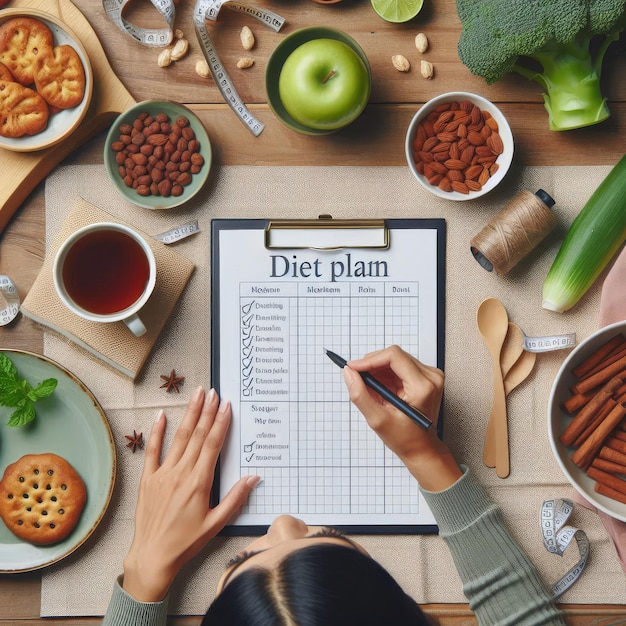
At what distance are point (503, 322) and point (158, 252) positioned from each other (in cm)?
53

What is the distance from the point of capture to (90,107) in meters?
0.96

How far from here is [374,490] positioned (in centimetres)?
99

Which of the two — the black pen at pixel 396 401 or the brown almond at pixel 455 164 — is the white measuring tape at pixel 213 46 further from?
the black pen at pixel 396 401

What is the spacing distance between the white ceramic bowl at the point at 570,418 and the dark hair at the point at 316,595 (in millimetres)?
304

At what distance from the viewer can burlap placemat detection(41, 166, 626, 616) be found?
0.98m

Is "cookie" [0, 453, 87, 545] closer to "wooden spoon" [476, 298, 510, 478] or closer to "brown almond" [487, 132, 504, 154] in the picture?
"wooden spoon" [476, 298, 510, 478]

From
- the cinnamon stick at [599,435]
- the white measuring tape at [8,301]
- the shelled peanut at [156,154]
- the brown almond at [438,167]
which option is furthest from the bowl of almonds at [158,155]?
the cinnamon stick at [599,435]

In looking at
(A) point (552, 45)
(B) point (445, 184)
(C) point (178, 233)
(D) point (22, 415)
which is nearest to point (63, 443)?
(D) point (22, 415)

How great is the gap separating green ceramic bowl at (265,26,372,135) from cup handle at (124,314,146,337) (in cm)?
35

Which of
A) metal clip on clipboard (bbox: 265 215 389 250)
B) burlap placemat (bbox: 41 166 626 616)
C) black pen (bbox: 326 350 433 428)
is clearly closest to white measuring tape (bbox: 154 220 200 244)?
burlap placemat (bbox: 41 166 626 616)

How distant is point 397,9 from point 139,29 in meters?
0.38

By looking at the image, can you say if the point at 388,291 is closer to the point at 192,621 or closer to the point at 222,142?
the point at 222,142

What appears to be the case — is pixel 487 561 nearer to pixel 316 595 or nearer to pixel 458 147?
pixel 316 595

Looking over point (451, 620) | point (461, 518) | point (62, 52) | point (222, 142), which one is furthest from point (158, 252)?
point (451, 620)
